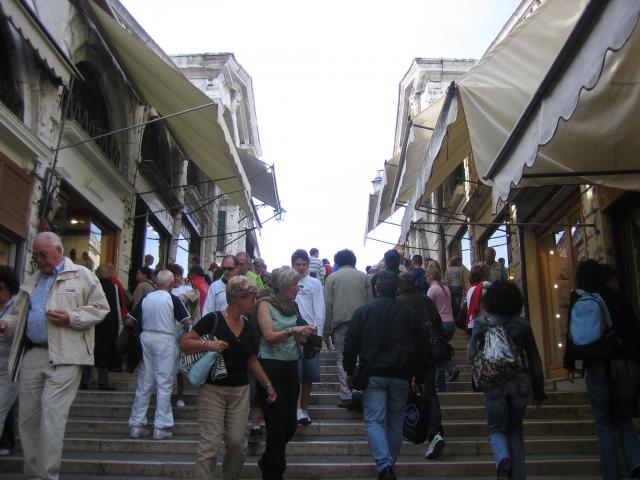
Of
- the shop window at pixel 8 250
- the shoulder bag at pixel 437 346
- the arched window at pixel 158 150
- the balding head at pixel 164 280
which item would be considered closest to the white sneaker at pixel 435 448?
the shoulder bag at pixel 437 346

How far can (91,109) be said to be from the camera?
12.3 m

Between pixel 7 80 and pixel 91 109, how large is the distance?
11.7 ft

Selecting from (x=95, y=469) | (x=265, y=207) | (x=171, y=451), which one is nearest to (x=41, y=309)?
(x=95, y=469)

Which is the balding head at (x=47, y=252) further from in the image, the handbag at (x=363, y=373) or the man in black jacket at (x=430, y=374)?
the man in black jacket at (x=430, y=374)

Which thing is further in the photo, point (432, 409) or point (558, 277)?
point (558, 277)

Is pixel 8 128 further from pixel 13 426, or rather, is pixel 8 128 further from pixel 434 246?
pixel 434 246

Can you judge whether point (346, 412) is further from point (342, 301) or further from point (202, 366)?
point (202, 366)

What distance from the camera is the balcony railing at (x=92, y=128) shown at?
1123 centimetres

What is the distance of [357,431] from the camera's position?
6.96 metres

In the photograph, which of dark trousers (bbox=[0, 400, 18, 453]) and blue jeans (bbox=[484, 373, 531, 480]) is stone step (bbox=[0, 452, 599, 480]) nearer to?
dark trousers (bbox=[0, 400, 18, 453])

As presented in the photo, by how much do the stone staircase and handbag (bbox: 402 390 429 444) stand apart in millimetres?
431

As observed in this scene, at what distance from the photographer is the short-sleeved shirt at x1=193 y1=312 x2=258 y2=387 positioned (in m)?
4.75

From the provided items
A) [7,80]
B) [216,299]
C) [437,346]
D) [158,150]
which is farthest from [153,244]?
[437,346]

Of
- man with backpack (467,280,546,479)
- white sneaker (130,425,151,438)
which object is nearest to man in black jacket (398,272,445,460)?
man with backpack (467,280,546,479)
